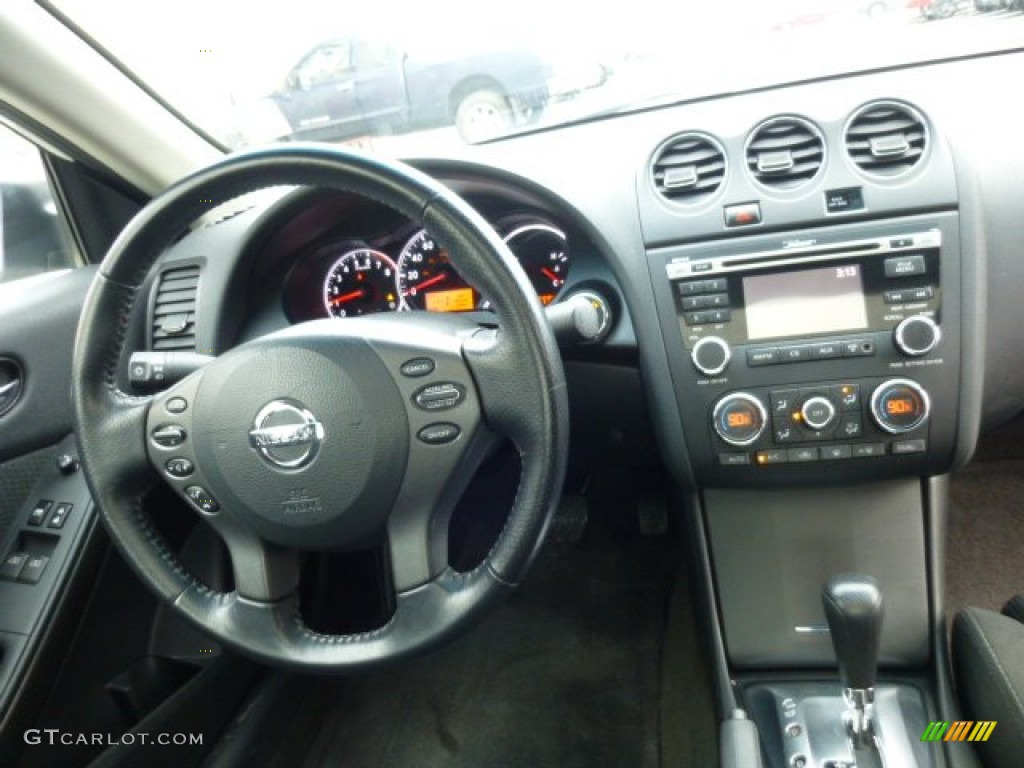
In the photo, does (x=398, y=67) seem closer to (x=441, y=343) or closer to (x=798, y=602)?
(x=441, y=343)

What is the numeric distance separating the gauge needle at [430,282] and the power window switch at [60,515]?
0.68 metres

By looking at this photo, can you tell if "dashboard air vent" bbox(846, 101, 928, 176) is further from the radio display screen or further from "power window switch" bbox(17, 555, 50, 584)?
"power window switch" bbox(17, 555, 50, 584)

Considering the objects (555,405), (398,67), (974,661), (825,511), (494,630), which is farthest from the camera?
(494,630)

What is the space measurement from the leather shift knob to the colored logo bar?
0.16 metres

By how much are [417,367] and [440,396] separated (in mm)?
44

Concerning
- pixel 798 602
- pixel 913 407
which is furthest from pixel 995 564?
pixel 913 407

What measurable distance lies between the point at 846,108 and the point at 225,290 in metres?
0.99

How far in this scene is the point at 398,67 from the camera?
1.62 meters

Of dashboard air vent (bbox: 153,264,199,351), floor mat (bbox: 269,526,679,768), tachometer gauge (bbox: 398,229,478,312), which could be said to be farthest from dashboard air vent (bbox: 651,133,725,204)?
floor mat (bbox: 269,526,679,768)

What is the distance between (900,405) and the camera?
1182 millimetres

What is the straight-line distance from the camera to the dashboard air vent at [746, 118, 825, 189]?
3.91 ft

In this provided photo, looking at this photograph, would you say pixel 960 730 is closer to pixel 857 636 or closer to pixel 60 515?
pixel 857 636

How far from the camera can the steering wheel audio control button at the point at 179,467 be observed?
1.09 metres

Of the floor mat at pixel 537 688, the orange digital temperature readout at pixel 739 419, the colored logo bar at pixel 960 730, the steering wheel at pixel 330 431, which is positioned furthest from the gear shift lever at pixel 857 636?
the floor mat at pixel 537 688
